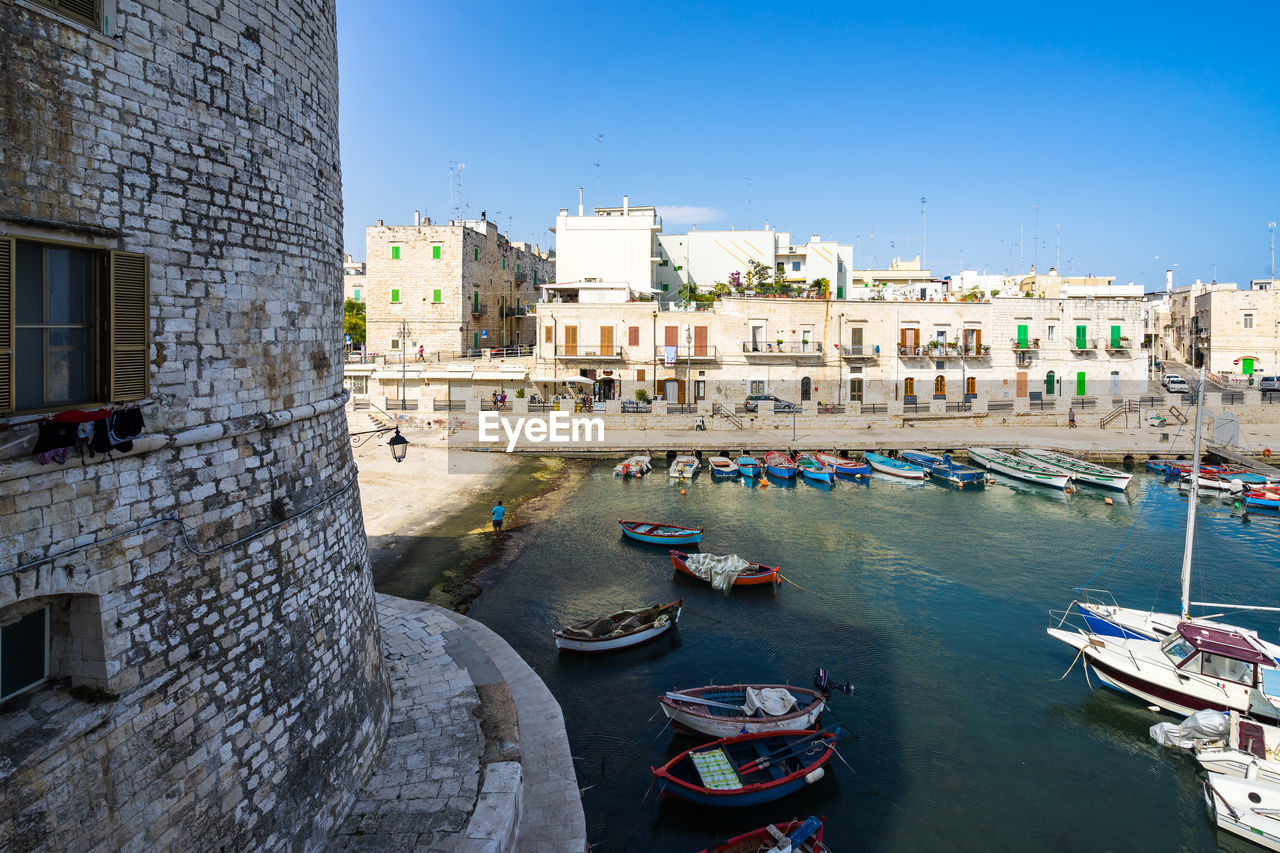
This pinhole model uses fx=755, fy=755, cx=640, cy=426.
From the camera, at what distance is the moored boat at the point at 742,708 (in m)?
11.7

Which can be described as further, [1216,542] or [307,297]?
[1216,542]

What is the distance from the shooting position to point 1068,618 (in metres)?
17.0

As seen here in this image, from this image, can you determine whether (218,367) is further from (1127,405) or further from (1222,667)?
(1127,405)

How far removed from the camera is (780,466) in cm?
3219

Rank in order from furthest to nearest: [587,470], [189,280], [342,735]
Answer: [587,470]
[342,735]
[189,280]

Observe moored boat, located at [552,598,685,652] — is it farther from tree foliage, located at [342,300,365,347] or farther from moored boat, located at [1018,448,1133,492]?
tree foliage, located at [342,300,365,347]

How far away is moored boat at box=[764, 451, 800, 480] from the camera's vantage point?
104ft

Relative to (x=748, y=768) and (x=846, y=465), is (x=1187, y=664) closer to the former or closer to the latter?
(x=748, y=768)

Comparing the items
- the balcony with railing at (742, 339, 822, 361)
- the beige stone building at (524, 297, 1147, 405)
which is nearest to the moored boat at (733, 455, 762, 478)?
the beige stone building at (524, 297, 1147, 405)

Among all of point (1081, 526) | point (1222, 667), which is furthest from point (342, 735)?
point (1081, 526)

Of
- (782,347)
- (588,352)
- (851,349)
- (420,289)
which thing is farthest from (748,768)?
(420,289)

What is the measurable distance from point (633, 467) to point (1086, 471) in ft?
60.7

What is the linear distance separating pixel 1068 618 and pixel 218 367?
17613 millimetres

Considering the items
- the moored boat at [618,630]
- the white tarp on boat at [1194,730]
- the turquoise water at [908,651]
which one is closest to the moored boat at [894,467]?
the turquoise water at [908,651]
